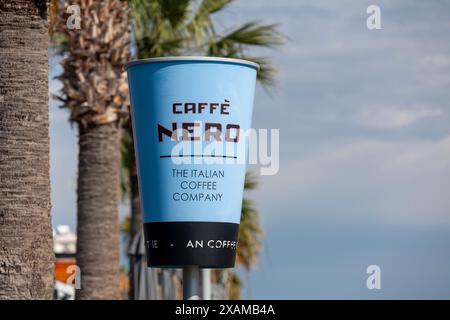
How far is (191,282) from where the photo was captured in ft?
22.6

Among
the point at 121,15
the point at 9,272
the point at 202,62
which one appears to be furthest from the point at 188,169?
the point at 121,15

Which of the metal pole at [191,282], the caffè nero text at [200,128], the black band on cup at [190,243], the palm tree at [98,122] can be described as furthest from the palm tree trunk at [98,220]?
the caffè nero text at [200,128]

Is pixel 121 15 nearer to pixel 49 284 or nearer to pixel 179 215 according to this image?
pixel 49 284

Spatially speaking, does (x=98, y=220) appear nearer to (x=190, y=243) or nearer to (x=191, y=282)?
(x=191, y=282)

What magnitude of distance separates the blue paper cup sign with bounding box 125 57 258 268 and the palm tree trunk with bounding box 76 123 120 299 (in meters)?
7.74

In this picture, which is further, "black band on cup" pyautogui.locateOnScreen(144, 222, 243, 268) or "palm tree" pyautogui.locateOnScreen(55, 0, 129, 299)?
"palm tree" pyautogui.locateOnScreen(55, 0, 129, 299)

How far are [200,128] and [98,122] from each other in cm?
861

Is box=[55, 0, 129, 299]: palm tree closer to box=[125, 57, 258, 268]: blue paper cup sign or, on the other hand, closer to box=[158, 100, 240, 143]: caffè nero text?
box=[125, 57, 258, 268]: blue paper cup sign

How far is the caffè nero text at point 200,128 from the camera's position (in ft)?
21.5

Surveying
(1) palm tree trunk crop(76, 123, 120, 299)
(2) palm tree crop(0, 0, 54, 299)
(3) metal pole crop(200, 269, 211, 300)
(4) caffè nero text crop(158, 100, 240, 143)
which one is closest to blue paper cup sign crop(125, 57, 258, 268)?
(4) caffè nero text crop(158, 100, 240, 143)

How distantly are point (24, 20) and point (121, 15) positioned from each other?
19.4ft

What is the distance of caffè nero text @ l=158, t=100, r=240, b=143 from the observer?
6.56 metres

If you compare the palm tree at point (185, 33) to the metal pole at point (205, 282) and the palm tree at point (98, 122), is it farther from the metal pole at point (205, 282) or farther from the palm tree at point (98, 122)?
the metal pole at point (205, 282)

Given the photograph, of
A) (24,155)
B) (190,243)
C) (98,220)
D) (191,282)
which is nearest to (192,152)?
(190,243)
